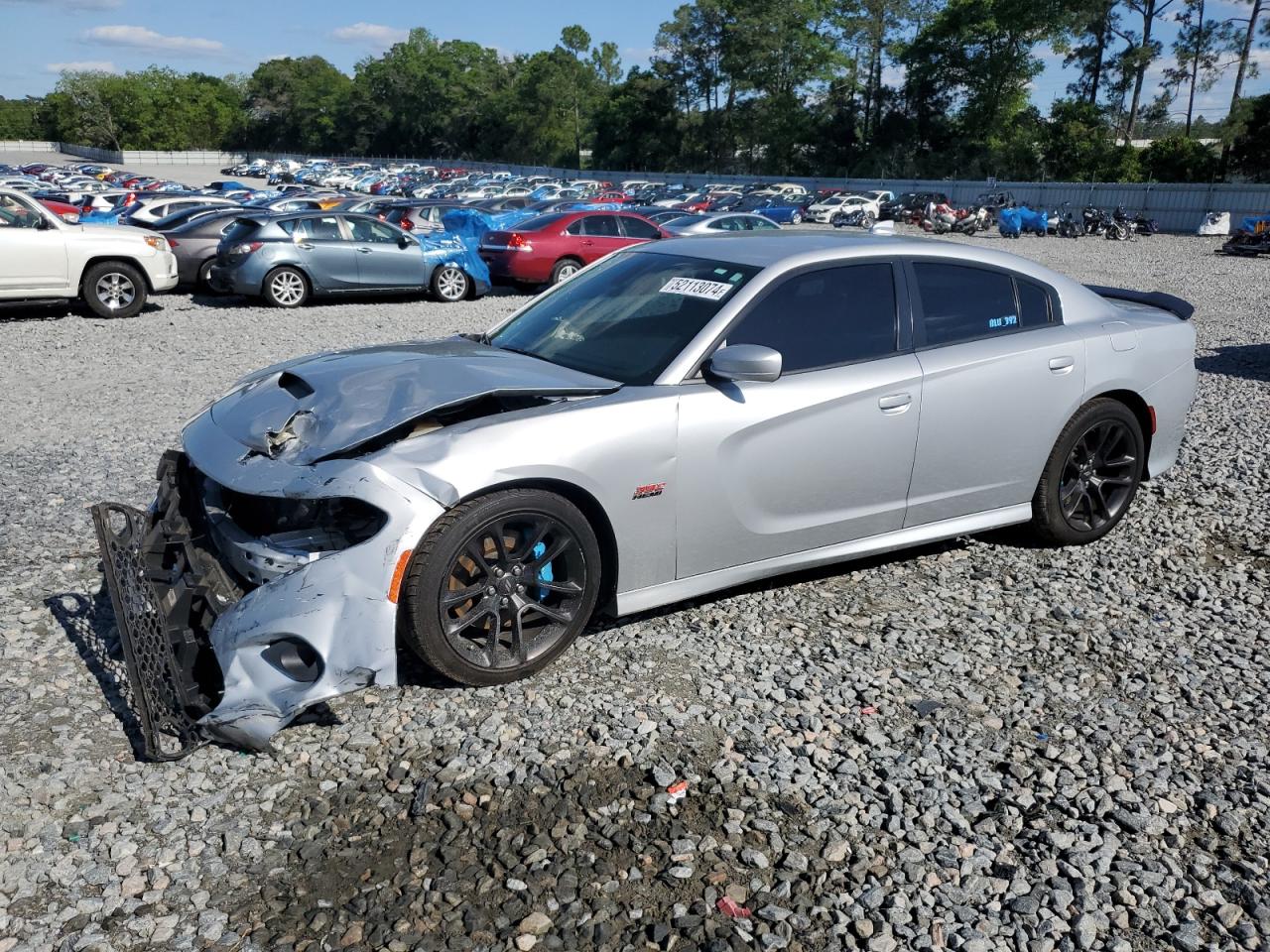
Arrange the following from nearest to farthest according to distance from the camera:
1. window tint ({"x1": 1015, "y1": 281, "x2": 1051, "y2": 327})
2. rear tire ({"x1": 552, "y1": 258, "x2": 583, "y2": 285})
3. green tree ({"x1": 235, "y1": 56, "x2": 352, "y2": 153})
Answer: window tint ({"x1": 1015, "y1": 281, "x2": 1051, "y2": 327}) → rear tire ({"x1": 552, "y1": 258, "x2": 583, "y2": 285}) → green tree ({"x1": 235, "y1": 56, "x2": 352, "y2": 153})

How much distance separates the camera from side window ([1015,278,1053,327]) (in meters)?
5.05

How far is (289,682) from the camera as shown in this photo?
129 inches

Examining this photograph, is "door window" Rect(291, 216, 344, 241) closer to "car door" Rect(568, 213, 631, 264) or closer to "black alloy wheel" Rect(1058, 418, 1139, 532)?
"car door" Rect(568, 213, 631, 264)

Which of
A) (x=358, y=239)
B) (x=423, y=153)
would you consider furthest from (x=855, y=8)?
(x=358, y=239)

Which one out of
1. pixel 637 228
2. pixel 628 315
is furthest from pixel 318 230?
pixel 628 315

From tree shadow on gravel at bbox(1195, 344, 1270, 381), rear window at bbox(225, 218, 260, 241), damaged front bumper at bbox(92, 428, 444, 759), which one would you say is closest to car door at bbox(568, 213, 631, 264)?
rear window at bbox(225, 218, 260, 241)

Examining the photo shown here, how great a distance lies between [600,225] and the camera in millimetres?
17766

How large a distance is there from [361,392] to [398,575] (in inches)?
32.7

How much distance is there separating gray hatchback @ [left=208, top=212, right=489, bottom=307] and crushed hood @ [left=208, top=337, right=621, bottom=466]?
36.8 ft

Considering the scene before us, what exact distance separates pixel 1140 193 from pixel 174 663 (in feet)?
153

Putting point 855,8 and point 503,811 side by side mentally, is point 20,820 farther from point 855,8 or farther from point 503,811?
point 855,8

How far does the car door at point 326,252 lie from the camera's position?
1507 centimetres

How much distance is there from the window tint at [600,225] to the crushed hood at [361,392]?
44.5 feet

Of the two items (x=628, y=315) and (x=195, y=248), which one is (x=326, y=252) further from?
(x=628, y=315)
